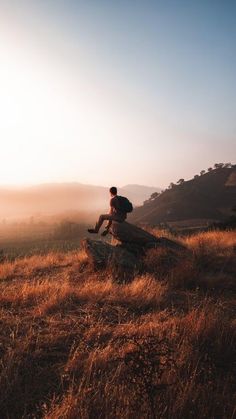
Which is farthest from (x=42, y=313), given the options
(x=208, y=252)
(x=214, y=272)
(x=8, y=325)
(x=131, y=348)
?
(x=208, y=252)

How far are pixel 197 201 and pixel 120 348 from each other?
196 ft

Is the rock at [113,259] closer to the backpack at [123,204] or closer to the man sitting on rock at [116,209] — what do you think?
the man sitting on rock at [116,209]

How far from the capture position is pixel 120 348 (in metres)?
5.14

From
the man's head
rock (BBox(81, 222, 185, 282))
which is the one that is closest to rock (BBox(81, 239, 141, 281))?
rock (BBox(81, 222, 185, 282))

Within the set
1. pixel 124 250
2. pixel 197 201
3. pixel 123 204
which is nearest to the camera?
pixel 124 250

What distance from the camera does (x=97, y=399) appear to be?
149 inches

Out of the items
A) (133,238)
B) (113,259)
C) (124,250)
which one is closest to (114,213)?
(133,238)

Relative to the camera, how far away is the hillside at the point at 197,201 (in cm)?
5969

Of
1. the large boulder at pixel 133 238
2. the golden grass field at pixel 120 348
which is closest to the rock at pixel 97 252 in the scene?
the golden grass field at pixel 120 348

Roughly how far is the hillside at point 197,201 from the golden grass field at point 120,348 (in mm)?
49210

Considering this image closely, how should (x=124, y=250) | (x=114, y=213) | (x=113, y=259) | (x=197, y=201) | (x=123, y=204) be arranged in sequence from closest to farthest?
(x=113, y=259) < (x=124, y=250) < (x=123, y=204) < (x=114, y=213) < (x=197, y=201)

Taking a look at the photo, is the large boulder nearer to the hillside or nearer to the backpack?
the backpack

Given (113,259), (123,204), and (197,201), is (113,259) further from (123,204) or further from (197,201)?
(197,201)

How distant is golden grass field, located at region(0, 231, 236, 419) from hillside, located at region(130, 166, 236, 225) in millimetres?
49210
